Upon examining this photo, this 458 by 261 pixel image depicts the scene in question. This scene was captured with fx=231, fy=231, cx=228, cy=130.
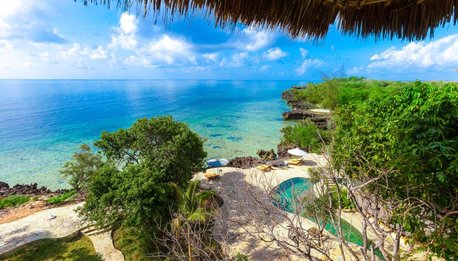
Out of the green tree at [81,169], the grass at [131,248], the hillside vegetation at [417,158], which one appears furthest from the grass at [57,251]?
the hillside vegetation at [417,158]

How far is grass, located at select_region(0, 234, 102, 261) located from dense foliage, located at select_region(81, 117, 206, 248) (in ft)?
4.14

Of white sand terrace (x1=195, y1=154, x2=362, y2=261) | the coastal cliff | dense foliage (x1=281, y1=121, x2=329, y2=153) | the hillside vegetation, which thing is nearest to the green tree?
white sand terrace (x1=195, y1=154, x2=362, y2=261)

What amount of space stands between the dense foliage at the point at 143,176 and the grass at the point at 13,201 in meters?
6.75

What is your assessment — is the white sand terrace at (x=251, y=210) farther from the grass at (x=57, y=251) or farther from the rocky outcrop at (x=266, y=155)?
the grass at (x=57, y=251)

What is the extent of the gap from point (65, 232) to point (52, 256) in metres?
1.31

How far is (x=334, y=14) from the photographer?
6.53 feet

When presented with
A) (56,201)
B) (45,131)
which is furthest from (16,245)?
(45,131)

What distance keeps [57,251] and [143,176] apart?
4043 mm

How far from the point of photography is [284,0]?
5.70 feet

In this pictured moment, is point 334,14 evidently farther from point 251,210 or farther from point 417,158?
point 251,210

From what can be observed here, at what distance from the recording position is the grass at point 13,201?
39.4 feet

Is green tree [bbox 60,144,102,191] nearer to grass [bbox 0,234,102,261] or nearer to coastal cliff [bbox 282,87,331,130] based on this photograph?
grass [bbox 0,234,102,261]

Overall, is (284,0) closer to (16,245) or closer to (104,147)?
(104,147)

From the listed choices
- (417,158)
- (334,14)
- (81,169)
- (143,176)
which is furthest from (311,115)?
(334,14)
